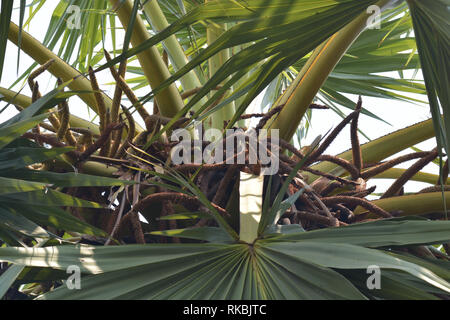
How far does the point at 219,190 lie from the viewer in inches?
40.8

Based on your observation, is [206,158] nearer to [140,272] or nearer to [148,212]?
[148,212]

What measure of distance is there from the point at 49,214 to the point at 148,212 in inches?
9.7

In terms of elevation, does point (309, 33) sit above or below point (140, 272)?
above

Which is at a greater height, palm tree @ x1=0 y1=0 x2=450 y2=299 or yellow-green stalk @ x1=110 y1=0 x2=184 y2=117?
yellow-green stalk @ x1=110 y1=0 x2=184 y2=117

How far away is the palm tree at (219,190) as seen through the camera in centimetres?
69

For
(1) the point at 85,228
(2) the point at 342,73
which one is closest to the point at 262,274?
(1) the point at 85,228

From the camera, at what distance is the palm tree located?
69 centimetres

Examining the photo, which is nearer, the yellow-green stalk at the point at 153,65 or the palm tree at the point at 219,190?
the palm tree at the point at 219,190

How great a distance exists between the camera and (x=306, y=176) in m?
1.26

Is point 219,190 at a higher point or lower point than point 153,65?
lower

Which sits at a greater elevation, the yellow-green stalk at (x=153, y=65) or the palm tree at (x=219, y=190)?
the yellow-green stalk at (x=153, y=65)
